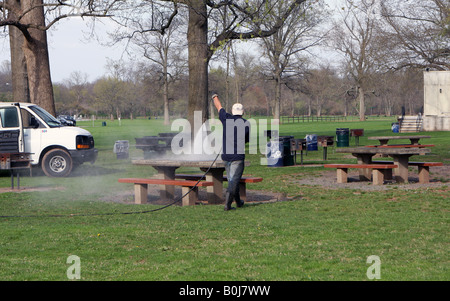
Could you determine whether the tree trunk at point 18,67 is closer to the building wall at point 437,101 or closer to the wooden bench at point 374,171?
the wooden bench at point 374,171

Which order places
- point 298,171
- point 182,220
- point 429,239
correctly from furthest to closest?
point 298,171, point 182,220, point 429,239

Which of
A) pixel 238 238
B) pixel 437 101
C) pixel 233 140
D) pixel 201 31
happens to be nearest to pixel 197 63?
pixel 201 31

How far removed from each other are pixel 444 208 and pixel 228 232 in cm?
451

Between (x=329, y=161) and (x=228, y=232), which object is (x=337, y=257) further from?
(x=329, y=161)

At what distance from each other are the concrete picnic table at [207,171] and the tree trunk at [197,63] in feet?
29.2

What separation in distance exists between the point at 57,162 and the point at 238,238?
1192 cm

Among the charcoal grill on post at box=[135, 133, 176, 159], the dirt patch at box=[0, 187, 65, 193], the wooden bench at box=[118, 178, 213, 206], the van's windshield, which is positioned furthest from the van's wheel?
the wooden bench at box=[118, 178, 213, 206]

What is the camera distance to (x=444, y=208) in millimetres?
10383

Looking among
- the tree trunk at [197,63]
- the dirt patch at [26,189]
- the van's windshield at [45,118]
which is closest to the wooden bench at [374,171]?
the dirt patch at [26,189]

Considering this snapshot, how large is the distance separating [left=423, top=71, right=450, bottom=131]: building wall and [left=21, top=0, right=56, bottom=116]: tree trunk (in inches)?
1262

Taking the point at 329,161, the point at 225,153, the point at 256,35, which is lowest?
the point at 329,161

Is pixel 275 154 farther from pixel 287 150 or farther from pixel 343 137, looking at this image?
pixel 343 137
